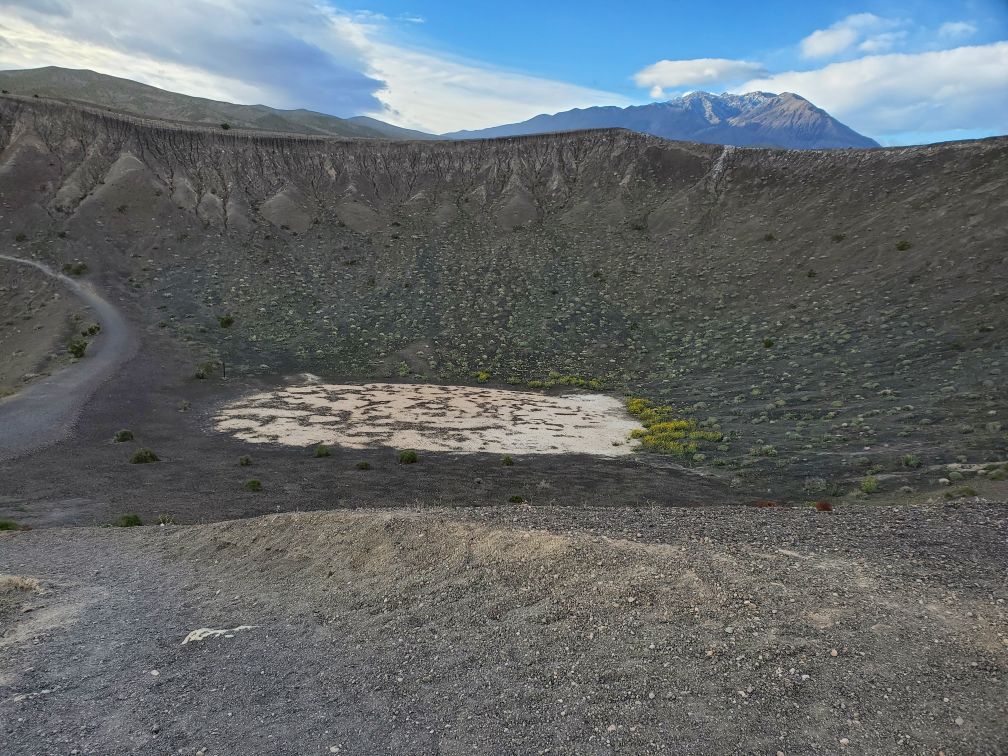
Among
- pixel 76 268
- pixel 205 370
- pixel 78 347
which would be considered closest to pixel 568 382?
pixel 205 370

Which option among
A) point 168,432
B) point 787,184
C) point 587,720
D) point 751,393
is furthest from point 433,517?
point 787,184

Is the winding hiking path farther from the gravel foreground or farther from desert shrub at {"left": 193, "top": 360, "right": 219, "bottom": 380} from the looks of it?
the gravel foreground

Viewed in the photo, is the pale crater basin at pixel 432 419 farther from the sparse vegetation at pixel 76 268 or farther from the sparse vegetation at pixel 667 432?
the sparse vegetation at pixel 76 268

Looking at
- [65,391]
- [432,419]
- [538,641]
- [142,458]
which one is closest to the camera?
[538,641]

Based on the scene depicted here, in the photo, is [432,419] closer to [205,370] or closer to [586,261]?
[205,370]

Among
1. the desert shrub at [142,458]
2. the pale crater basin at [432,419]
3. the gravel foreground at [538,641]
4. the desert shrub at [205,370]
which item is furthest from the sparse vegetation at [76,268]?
the gravel foreground at [538,641]

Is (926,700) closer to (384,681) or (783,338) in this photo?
(384,681)
